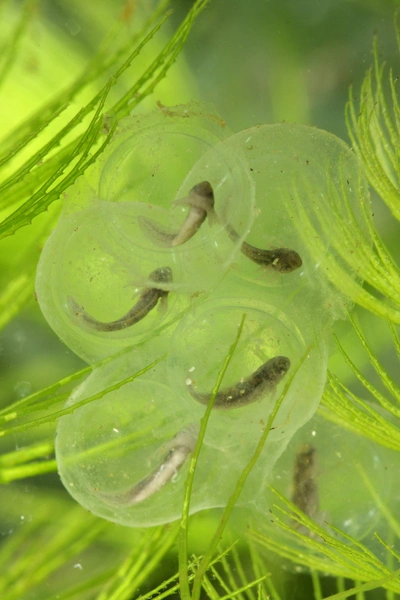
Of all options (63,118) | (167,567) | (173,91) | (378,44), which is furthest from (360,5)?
(167,567)

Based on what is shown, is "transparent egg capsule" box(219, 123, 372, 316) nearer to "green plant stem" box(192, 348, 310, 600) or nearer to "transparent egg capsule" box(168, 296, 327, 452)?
"transparent egg capsule" box(168, 296, 327, 452)

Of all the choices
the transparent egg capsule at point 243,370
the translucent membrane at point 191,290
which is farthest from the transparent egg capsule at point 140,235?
the transparent egg capsule at point 243,370

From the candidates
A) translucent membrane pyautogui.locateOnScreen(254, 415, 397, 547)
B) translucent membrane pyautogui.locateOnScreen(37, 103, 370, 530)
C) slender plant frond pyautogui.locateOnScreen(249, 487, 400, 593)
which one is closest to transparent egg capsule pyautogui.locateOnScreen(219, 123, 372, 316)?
translucent membrane pyautogui.locateOnScreen(37, 103, 370, 530)

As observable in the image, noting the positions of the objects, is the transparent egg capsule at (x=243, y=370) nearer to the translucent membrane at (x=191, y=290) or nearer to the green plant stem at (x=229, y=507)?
the translucent membrane at (x=191, y=290)

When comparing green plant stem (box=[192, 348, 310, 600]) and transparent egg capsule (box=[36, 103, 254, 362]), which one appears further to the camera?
transparent egg capsule (box=[36, 103, 254, 362])

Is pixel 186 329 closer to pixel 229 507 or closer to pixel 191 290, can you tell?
pixel 191 290

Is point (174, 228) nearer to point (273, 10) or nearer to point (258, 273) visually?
point (258, 273)

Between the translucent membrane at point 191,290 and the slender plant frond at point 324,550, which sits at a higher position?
the translucent membrane at point 191,290

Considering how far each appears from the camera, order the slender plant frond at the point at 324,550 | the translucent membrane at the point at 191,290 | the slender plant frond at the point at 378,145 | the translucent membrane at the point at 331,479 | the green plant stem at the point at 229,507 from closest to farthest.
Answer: the green plant stem at the point at 229,507
the slender plant frond at the point at 324,550
the slender plant frond at the point at 378,145
the translucent membrane at the point at 191,290
the translucent membrane at the point at 331,479
